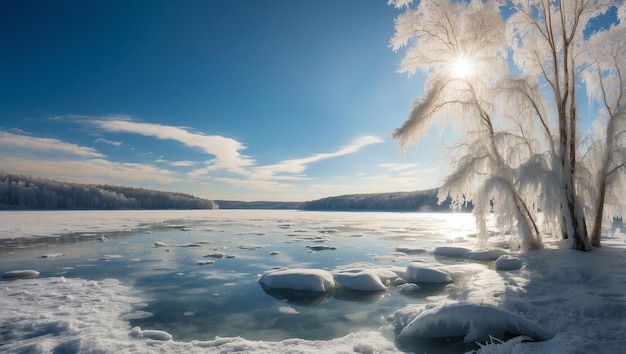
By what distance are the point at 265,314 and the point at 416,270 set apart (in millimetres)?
4868

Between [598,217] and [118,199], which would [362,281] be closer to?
[598,217]

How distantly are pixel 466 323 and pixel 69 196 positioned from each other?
117 metres

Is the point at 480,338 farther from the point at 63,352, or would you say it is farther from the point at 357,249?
the point at 357,249

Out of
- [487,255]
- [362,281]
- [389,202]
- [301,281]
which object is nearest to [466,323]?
[362,281]

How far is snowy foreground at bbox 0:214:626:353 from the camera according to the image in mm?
4781

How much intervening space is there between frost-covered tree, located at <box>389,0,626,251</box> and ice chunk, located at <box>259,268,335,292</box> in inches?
273

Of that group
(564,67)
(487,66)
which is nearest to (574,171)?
(564,67)

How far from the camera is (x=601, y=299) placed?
6.06 m

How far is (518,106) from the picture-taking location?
12.7m

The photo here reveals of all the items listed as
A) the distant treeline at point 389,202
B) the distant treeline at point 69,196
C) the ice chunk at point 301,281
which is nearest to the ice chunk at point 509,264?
the ice chunk at point 301,281

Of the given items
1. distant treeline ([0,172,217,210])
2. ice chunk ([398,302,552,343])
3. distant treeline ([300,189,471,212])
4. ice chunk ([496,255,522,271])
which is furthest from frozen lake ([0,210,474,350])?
distant treeline ([0,172,217,210])

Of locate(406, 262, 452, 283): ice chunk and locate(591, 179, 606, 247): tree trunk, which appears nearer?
locate(406, 262, 452, 283): ice chunk

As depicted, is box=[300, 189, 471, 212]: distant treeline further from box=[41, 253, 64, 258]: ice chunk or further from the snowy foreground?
box=[41, 253, 64, 258]: ice chunk

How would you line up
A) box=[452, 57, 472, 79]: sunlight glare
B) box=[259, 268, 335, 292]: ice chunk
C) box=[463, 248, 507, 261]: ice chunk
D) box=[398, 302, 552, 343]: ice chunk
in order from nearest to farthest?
box=[398, 302, 552, 343]: ice chunk
box=[259, 268, 335, 292]: ice chunk
box=[463, 248, 507, 261]: ice chunk
box=[452, 57, 472, 79]: sunlight glare
